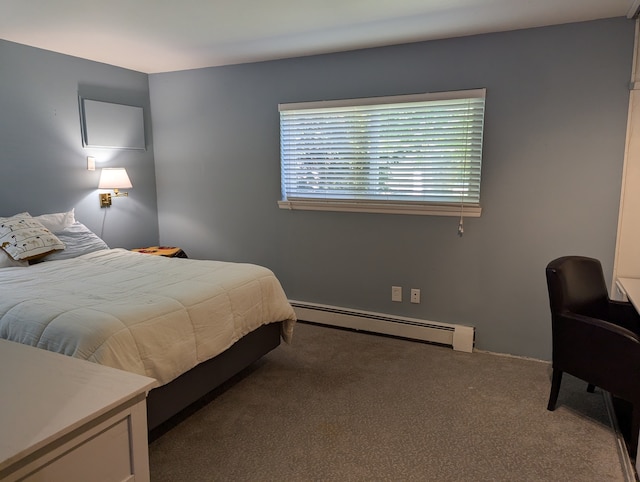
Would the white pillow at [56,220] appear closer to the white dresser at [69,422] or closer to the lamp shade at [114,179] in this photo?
the lamp shade at [114,179]

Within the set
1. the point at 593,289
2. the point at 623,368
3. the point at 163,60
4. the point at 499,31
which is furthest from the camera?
the point at 163,60

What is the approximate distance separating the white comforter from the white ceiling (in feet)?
5.47

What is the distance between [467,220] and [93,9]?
9.59ft

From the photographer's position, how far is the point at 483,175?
10.5 feet

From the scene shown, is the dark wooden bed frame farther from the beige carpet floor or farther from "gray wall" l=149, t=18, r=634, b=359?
"gray wall" l=149, t=18, r=634, b=359

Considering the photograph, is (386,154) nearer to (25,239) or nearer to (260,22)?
(260,22)

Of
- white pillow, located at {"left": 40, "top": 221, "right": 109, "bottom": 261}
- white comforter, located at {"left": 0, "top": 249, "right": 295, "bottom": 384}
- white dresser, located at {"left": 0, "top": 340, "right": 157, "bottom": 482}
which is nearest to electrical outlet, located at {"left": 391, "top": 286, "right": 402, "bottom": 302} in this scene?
white comforter, located at {"left": 0, "top": 249, "right": 295, "bottom": 384}

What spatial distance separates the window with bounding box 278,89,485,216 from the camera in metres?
3.23

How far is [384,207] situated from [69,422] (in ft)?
9.35

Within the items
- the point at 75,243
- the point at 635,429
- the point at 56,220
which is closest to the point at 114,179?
the point at 56,220

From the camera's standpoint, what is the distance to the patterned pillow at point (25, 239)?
3029mm

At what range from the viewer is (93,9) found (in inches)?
106

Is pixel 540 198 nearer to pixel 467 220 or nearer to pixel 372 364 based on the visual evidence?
pixel 467 220

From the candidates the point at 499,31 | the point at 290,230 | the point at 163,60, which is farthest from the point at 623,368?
the point at 163,60
